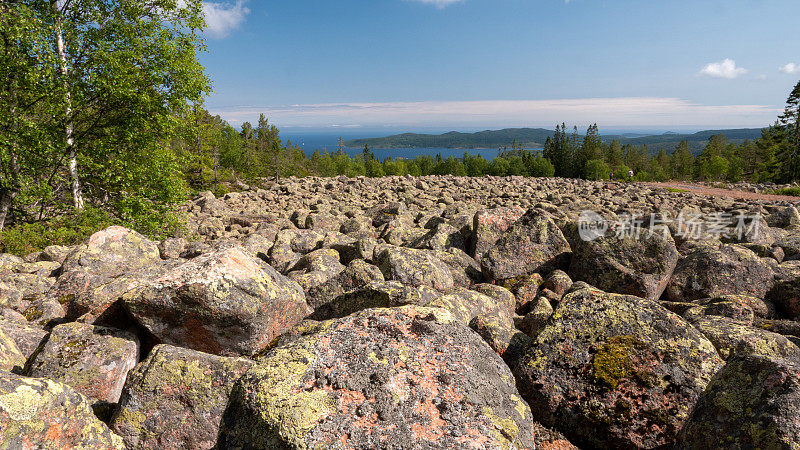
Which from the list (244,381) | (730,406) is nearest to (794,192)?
(730,406)

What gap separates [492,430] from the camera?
3.54 m

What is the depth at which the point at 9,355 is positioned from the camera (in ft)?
19.0

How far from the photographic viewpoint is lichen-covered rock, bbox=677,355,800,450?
A: 3.32m

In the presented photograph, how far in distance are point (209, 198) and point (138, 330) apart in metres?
31.7

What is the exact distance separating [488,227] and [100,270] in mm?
11354

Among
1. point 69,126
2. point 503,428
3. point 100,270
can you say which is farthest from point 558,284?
point 69,126

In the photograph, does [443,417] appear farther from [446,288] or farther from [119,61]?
[119,61]

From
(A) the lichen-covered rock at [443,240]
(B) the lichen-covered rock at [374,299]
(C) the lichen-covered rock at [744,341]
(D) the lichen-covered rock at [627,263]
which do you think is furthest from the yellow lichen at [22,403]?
(D) the lichen-covered rock at [627,263]

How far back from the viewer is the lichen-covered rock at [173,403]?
4871 millimetres

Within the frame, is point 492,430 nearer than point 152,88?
Yes

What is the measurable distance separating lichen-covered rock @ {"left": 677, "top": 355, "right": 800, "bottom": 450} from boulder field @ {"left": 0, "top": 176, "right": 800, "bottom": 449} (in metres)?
0.01

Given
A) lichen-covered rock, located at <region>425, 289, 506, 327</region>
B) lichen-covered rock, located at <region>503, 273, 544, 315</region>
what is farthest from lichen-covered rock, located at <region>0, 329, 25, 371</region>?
lichen-covered rock, located at <region>503, 273, 544, 315</region>

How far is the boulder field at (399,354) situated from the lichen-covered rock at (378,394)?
0.06 ft

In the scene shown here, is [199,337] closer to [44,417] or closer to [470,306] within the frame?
[44,417]
